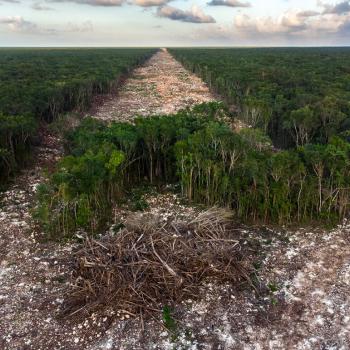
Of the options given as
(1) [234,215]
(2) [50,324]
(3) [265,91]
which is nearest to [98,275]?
(2) [50,324]

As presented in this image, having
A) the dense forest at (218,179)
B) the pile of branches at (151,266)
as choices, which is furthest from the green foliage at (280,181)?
the pile of branches at (151,266)

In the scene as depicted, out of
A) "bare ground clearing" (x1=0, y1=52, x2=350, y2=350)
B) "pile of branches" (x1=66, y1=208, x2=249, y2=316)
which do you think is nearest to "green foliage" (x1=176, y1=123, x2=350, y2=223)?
"bare ground clearing" (x1=0, y1=52, x2=350, y2=350)

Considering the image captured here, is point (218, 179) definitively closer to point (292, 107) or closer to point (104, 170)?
point (104, 170)

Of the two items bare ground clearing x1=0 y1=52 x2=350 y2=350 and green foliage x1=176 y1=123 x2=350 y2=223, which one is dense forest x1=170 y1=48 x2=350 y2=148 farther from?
bare ground clearing x1=0 y1=52 x2=350 y2=350

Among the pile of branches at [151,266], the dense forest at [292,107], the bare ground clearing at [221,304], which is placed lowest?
the bare ground clearing at [221,304]

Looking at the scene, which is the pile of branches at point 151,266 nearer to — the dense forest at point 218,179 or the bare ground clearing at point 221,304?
the bare ground clearing at point 221,304

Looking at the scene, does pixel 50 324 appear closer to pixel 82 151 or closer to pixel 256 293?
pixel 256 293

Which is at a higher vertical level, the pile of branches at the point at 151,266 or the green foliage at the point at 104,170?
the green foliage at the point at 104,170
